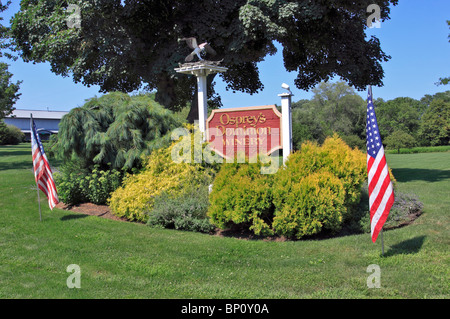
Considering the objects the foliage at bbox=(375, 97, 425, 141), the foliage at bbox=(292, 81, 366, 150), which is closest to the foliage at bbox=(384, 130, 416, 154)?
the foliage at bbox=(292, 81, 366, 150)

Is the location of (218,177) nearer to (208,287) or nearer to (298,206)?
(298,206)

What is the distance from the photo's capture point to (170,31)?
52.5ft

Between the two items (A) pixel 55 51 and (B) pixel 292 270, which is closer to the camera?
(B) pixel 292 270

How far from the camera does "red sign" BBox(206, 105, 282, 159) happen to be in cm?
845

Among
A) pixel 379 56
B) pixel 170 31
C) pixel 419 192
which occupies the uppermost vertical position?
pixel 170 31

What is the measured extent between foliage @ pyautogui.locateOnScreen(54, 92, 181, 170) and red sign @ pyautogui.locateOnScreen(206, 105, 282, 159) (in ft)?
4.44

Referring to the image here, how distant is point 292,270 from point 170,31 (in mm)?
12972

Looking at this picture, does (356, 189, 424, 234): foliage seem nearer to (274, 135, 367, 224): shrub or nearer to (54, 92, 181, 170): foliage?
(274, 135, 367, 224): shrub

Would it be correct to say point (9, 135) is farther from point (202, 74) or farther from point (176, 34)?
point (202, 74)

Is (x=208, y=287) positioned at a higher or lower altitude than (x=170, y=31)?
lower

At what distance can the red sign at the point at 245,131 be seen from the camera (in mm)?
8453

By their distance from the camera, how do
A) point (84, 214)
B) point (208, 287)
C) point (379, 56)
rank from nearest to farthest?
point (208, 287)
point (84, 214)
point (379, 56)
